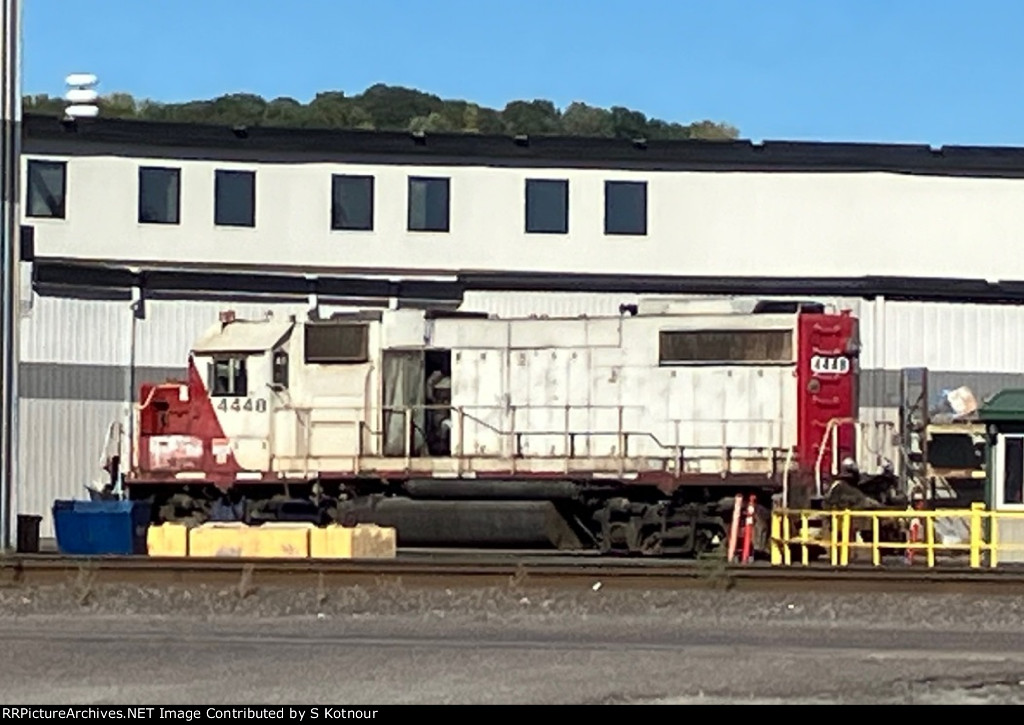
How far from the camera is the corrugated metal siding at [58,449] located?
39344 millimetres

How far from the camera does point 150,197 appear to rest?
4328 cm

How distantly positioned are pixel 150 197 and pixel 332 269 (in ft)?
14.3

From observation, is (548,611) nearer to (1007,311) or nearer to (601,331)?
(601,331)

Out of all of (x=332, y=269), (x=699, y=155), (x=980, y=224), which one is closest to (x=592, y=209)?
(x=699, y=155)

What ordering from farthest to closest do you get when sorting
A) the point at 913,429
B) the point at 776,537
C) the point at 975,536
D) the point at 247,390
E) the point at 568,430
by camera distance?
the point at 913,429
the point at 247,390
the point at 568,430
the point at 776,537
the point at 975,536

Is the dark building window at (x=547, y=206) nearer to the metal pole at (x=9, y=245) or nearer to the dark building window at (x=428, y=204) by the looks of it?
the dark building window at (x=428, y=204)

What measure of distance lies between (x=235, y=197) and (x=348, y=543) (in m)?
18.3

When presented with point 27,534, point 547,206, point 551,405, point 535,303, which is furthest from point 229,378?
point 547,206

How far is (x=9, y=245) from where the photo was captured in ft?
86.1

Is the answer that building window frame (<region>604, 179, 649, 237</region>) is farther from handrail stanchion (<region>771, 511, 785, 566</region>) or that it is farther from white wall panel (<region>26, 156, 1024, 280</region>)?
handrail stanchion (<region>771, 511, 785, 566</region>)

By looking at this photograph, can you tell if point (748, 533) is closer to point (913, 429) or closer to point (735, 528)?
point (735, 528)

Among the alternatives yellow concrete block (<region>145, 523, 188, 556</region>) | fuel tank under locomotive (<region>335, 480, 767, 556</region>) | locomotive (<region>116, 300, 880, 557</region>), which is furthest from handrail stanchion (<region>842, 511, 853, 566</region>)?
yellow concrete block (<region>145, 523, 188, 556</region>)

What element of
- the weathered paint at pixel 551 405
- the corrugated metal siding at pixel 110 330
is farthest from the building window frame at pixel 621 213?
the weathered paint at pixel 551 405

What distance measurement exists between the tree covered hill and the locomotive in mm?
111602
